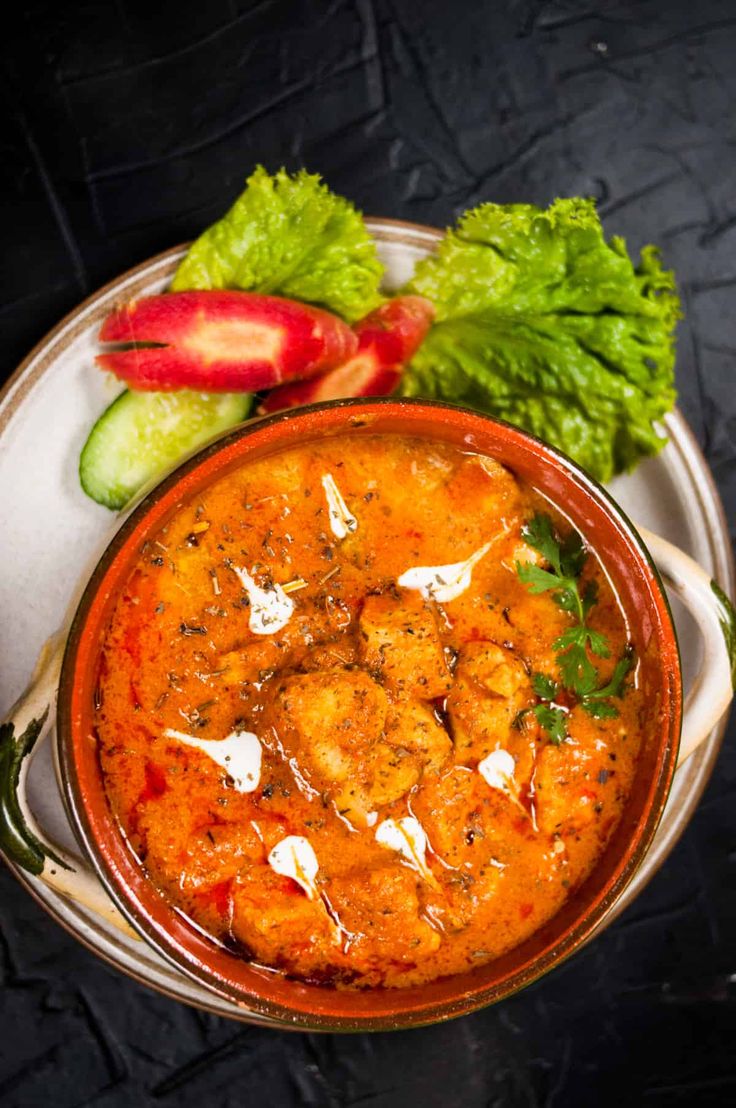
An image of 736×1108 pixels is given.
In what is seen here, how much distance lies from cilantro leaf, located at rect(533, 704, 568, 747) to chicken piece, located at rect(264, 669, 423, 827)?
275 mm

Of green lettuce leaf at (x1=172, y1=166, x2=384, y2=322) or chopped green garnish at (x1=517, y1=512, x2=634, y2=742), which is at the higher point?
green lettuce leaf at (x1=172, y1=166, x2=384, y2=322)

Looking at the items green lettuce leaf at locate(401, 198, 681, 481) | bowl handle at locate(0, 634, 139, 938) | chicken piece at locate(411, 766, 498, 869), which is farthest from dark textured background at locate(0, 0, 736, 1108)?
chicken piece at locate(411, 766, 498, 869)

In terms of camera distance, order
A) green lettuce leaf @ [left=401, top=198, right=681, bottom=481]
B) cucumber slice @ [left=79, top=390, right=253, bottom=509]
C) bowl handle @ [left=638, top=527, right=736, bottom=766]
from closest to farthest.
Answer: bowl handle @ [left=638, top=527, right=736, bottom=766], cucumber slice @ [left=79, top=390, right=253, bottom=509], green lettuce leaf @ [left=401, top=198, right=681, bottom=481]

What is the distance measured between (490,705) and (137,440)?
1132 millimetres

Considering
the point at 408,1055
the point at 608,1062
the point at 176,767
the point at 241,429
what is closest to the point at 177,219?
the point at 241,429

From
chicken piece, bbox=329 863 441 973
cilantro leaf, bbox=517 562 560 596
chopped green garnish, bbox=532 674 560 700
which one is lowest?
chicken piece, bbox=329 863 441 973

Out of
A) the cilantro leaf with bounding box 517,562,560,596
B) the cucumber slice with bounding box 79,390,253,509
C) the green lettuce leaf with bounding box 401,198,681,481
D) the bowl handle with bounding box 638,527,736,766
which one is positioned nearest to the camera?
the cilantro leaf with bounding box 517,562,560,596

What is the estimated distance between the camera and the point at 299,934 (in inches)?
88.2

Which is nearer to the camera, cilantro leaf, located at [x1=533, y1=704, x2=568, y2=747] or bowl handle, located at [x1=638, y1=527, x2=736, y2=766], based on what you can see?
cilantro leaf, located at [x1=533, y1=704, x2=568, y2=747]

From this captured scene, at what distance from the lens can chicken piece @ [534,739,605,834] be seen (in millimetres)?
2256

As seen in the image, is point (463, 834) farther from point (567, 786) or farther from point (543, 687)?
point (543, 687)

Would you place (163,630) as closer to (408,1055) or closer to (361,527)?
(361,527)

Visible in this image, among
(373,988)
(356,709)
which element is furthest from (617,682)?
(373,988)

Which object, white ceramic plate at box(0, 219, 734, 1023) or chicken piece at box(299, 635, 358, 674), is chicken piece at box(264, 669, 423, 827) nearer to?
chicken piece at box(299, 635, 358, 674)
